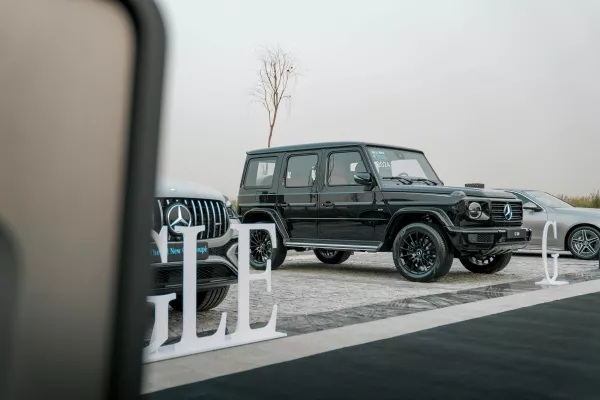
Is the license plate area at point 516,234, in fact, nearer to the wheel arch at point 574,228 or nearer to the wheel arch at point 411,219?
the wheel arch at point 411,219

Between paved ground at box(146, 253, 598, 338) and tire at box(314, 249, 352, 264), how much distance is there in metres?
0.14

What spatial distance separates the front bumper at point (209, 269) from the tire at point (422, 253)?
3337mm

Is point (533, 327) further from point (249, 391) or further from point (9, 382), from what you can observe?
point (9, 382)

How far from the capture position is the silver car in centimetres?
1089

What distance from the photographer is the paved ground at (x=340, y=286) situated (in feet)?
18.4

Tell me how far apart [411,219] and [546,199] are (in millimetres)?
5038

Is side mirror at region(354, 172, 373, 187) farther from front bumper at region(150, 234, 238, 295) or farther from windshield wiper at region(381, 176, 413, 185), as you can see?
front bumper at region(150, 234, 238, 295)

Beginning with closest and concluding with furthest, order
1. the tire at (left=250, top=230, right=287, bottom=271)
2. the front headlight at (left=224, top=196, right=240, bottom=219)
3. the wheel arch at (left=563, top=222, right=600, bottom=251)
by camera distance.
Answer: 1. the front headlight at (left=224, top=196, right=240, bottom=219)
2. the tire at (left=250, top=230, right=287, bottom=271)
3. the wheel arch at (left=563, top=222, right=600, bottom=251)

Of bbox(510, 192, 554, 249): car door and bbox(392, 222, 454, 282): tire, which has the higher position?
bbox(510, 192, 554, 249): car door

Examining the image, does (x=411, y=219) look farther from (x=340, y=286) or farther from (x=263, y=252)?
(x=263, y=252)

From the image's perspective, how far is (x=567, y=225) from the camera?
11.1 meters

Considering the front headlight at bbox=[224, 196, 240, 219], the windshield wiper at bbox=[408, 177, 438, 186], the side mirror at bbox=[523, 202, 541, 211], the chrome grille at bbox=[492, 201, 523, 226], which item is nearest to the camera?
the front headlight at bbox=[224, 196, 240, 219]

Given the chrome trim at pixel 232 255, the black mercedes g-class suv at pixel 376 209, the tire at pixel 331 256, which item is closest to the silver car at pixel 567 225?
the black mercedes g-class suv at pixel 376 209

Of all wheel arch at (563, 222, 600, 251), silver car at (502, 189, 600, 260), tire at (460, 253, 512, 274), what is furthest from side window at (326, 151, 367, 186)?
wheel arch at (563, 222, 600, 251)
